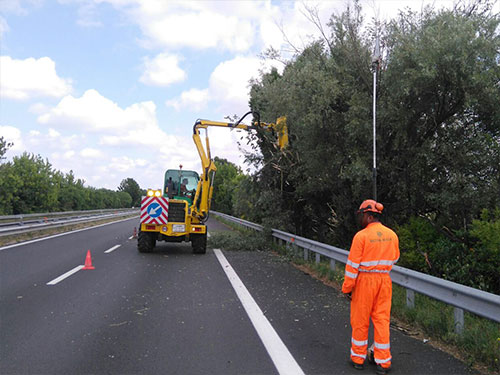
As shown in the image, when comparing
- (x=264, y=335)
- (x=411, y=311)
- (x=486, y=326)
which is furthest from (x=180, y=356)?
(x=486, y=326)

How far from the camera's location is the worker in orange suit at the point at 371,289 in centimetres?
420

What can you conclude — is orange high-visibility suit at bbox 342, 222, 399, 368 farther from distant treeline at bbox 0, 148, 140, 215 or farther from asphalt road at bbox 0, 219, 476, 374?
distant treeline at bbox 0, 148, 140, 215

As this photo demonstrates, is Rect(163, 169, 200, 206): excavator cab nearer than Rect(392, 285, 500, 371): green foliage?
No

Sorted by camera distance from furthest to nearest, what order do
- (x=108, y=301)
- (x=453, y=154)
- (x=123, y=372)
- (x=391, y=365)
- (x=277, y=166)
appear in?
(x=277, y=166) < (x=453, y=154) < (x=108, y=301) < (x=391, y=365) < (x=123, y=372)

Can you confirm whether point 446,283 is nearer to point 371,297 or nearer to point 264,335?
point 371,297

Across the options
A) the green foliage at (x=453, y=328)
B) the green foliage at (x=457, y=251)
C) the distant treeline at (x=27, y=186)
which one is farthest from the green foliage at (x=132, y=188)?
the green foliage at (x=453, y=328)

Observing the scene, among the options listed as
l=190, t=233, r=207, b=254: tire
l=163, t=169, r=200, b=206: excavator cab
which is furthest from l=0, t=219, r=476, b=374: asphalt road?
l=163, t=169, r=200, b=206: excavator cab

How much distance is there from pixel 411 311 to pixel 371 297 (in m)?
2.22

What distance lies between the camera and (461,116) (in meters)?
9.71

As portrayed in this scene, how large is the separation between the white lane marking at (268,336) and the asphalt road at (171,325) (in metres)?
0.03

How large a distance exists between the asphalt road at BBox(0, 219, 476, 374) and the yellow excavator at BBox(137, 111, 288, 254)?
131 inches

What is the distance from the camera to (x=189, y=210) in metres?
13.9

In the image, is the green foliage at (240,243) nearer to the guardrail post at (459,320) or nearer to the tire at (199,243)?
the tire at (199,243)

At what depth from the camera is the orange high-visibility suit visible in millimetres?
4223
